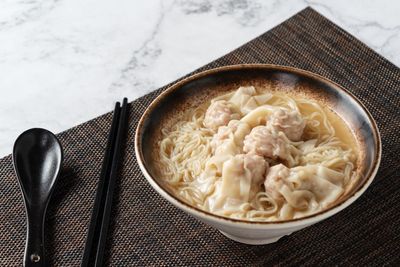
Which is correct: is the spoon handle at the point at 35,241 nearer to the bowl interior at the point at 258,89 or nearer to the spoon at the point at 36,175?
the spoon at the point at 36,175

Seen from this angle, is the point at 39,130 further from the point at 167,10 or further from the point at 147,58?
the point at 167,10

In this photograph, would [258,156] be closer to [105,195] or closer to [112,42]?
[105,195]

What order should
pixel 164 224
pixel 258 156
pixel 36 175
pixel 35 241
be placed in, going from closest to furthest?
1. pixel 258 156
2. pixel 35 241
3. pixel 164 224
4. pixel 36 175

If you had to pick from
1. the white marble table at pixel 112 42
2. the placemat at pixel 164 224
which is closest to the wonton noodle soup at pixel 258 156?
the placemat at pixel 164 224

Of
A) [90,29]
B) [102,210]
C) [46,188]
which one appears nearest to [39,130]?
[46,188]

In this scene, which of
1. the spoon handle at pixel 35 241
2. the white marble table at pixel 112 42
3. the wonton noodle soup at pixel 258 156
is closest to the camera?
the wonton noodle soup at pixel 258 156

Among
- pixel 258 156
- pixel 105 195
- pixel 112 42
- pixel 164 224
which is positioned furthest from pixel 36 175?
pixel 112 42

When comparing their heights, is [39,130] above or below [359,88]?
below
